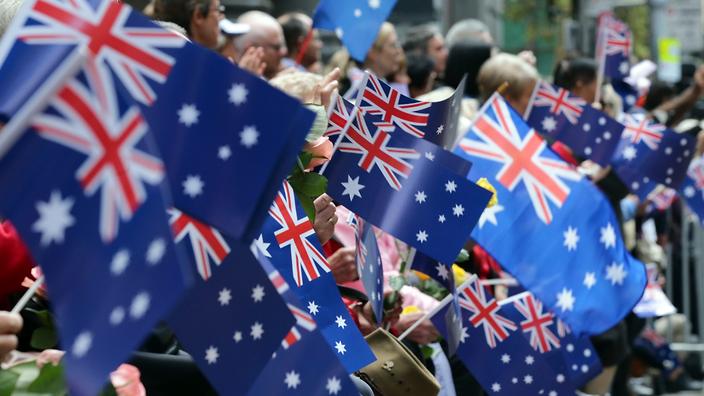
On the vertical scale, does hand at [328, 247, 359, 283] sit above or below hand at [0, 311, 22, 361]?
above

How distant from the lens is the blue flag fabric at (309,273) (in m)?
4.22

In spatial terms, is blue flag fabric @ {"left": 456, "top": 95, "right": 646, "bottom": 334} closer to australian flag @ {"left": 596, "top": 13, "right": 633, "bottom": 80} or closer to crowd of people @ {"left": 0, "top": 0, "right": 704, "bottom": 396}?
crowd of people @ {"left": 0, "top": 0, "right": 704, "bottom": 396}

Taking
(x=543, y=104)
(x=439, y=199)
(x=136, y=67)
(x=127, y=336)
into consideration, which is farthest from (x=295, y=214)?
(x=543, y=104)

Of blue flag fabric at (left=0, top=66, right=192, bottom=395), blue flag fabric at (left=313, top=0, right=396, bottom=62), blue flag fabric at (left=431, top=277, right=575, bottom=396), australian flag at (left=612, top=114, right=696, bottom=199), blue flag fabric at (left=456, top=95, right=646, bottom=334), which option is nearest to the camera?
blue flag fabric at (left=0, top=66, right=192, bottom=395)

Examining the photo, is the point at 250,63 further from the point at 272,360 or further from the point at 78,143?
the point at 78,143

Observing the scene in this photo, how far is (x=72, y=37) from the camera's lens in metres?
2.75

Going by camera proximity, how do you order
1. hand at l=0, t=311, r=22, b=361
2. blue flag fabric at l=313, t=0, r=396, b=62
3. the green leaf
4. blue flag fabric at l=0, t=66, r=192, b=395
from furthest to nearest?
blue flag fabric at l=313, t=0, r=396, b=62 → the green leaf → hand at l=0, t=311, r=22, b=361 → blue flag fabric at l=0, t=66, r=192, b=395

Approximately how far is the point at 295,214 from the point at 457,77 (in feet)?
17.5

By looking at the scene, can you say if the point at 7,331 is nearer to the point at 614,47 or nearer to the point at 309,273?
the point at 309,273

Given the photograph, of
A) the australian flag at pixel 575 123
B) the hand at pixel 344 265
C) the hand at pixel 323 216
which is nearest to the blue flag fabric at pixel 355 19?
the australian flag at pixel 575 123

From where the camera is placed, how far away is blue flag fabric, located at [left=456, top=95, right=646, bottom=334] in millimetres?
6402

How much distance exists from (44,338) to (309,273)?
43.9 inches

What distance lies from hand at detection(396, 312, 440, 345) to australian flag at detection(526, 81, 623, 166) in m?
2.24

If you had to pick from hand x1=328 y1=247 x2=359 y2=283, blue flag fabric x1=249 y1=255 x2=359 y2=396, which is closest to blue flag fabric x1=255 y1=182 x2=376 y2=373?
hand x1=328 y1=247 x2=359 y2=283
